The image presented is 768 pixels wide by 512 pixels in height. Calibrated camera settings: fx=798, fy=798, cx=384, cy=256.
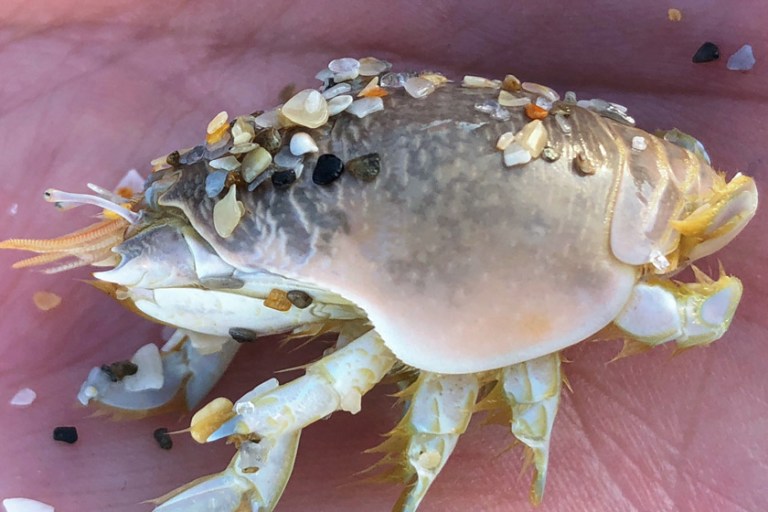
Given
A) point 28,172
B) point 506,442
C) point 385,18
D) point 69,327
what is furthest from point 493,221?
point 28,172

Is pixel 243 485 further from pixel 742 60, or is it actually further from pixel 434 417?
pixel 742 60

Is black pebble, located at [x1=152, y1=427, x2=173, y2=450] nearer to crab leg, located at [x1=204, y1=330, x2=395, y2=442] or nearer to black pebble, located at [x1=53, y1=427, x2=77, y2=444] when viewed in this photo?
black pebble, located at [x1=53, y1=427, x2=77, y2=444]

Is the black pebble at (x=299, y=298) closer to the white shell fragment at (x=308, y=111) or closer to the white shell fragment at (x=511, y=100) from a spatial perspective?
the white shell fragment at (x=308, y=111)

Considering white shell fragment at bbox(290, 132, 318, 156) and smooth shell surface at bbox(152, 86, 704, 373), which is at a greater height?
white shell fragment at bbox(290, 132, 318, 156)

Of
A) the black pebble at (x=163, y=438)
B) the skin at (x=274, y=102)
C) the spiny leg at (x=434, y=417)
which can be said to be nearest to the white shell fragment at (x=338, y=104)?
the spiny leg at (x=434, y=417)

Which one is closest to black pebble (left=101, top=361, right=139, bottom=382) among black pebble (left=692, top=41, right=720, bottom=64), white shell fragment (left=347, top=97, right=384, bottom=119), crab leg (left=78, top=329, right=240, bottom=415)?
crab leg (left=78, top=329, right=240, bottom=415)

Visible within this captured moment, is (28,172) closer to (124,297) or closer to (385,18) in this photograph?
(124,297)

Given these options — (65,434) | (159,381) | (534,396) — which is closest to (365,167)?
(534,396)
